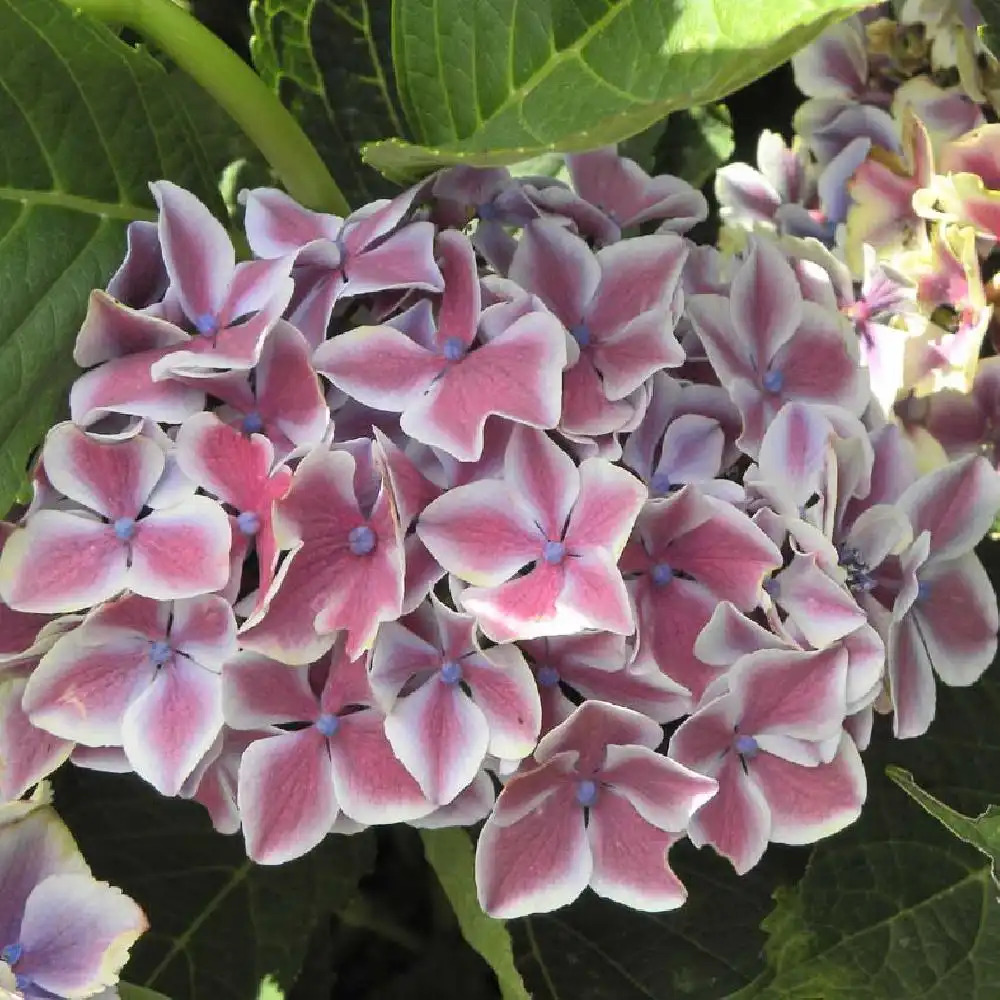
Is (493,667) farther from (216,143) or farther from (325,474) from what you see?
(216,143)

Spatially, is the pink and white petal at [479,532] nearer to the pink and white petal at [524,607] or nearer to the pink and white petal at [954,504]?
the pink and white petal at [524,607]

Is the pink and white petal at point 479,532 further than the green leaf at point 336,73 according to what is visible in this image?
No

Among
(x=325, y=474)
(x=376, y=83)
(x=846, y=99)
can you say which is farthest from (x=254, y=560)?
(x=846, y=99)

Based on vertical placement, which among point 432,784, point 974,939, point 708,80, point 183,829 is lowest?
point 974,939

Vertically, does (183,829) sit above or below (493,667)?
below

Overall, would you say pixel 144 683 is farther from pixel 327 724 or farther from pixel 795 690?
pixel 795 690

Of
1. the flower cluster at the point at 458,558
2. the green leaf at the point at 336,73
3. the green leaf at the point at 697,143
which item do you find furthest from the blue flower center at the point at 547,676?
the green leaf at the point at 697,143

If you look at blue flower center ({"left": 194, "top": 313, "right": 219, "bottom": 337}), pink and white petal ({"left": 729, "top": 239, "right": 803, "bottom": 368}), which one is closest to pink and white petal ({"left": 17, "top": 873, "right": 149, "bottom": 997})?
blue flower center ({"left": 194, "top": 313, "right": 219, "bottom": 337})

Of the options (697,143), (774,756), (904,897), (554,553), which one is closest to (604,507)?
(554,553)
